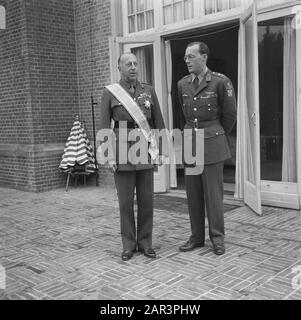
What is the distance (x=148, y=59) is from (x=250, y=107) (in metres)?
2.36

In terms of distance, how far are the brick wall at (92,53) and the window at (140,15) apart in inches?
15.2

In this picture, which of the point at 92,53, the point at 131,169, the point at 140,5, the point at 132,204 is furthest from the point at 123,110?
the point at 92,53

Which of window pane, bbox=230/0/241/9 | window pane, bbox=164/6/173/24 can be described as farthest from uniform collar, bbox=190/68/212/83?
window pane, bbox=164/6/173/24

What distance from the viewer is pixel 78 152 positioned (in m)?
8.12

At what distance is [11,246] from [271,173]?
139 inches

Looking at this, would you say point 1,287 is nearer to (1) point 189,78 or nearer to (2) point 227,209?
(1) point 189,78

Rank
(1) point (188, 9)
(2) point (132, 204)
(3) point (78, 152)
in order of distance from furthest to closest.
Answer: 1. (3) point (78, 152)
2. (1) point (188, 9)
3. (2) point (132, 204)

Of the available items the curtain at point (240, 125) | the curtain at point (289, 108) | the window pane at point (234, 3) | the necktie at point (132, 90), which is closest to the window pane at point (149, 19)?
the window pane at point (234, 3)

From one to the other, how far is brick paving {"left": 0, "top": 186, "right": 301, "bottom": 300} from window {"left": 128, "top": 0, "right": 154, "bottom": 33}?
315 cm

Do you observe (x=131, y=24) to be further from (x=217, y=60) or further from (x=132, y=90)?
(x=132, y=90)

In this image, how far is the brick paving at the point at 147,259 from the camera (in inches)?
135

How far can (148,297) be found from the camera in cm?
332

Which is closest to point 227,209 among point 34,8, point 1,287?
point 1,287
